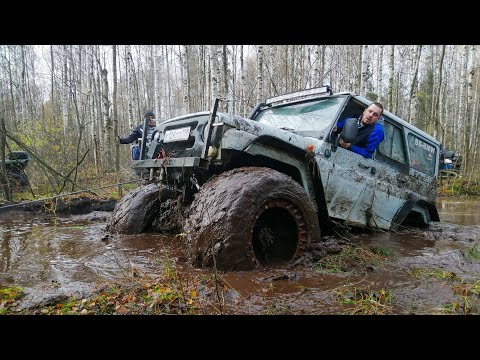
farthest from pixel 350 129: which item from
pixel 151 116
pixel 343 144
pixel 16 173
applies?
pixel 16 173

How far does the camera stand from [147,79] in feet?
102

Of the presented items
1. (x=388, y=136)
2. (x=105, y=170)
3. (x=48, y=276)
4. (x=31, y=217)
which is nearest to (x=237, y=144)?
(x=48, y=276)

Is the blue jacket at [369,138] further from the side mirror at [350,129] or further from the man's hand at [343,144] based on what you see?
the side mirror at [350,129]

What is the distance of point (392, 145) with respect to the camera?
17.2 ft

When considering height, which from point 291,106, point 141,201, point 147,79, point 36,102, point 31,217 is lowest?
point 31,217

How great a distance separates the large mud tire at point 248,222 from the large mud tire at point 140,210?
1.50 m

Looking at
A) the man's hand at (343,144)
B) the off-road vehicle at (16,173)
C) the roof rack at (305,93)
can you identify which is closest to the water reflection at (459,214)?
the man's hand at (343,144)

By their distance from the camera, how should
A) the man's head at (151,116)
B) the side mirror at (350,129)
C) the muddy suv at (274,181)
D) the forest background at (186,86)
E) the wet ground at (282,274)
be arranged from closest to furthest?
the wet ground at (282,274)
the muddy suv at (274,181)
the side mirror at (350,129)
the man's head at (151,116)
the forest background at (186,86)

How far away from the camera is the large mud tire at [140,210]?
4.63 metres

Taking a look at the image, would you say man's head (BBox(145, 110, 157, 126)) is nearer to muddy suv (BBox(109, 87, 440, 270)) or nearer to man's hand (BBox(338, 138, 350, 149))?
muddy suv (BBox(109, 87, 440, 270))

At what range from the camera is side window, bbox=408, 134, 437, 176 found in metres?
5.56

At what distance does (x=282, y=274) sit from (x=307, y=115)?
2.59 metres
